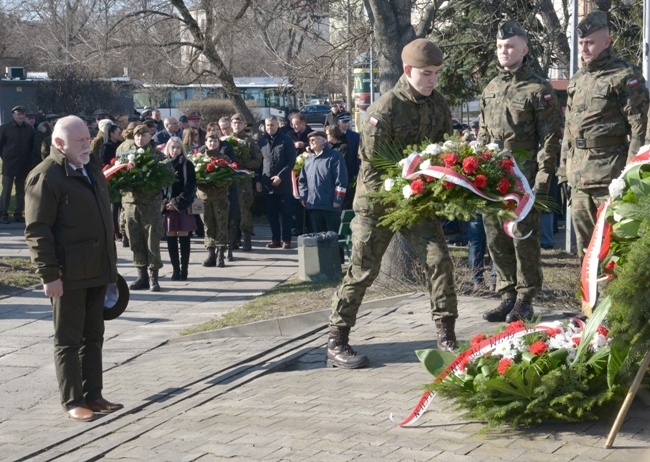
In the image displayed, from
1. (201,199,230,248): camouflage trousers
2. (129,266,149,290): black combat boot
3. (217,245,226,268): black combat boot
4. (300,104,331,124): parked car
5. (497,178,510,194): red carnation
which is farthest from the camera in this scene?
(300,104,331,124): parked car

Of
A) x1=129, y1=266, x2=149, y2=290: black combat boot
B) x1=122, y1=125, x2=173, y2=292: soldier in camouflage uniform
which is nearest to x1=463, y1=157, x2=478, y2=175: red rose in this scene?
x1=122, y1=125, x2=173, y2=292: soldier in camouflage uniform

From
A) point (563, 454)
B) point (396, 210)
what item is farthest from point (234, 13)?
point (563, 454)

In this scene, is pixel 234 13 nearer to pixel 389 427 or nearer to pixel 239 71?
pixel 389 427

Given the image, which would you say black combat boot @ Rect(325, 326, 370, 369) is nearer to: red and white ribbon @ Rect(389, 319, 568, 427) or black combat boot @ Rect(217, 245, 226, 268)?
red and white ribbon @ Rect(389, 319, 568, 427)

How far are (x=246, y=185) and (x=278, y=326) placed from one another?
6.94m

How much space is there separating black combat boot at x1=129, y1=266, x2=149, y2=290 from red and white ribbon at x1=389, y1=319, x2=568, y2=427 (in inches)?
279

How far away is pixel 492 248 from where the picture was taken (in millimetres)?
8703

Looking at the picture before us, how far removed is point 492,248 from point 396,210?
1.95 meters

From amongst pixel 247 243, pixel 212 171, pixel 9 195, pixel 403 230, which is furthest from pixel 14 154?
pixel 403 230

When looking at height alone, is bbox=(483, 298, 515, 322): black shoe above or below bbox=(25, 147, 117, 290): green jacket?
below

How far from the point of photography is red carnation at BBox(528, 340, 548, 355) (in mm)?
5949

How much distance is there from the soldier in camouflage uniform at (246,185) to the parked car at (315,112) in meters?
31.8

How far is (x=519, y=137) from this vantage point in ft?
27.6

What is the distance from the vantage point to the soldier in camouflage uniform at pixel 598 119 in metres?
7.95
